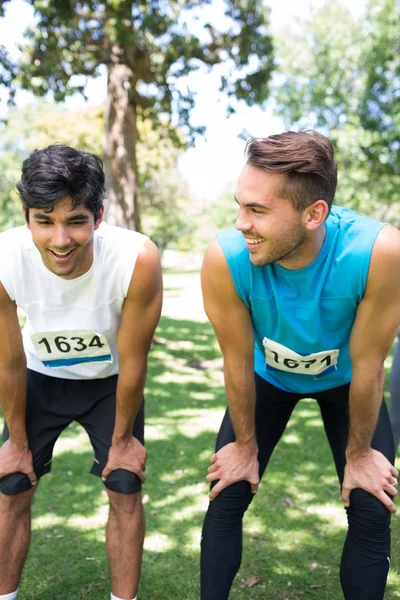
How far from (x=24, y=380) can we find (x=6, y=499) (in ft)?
1.69

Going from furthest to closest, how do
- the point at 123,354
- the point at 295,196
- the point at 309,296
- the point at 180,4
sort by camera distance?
the point at 180,4, the point at 123,354, the point at 309,296, the point at 295,196

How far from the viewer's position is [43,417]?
2.82 m

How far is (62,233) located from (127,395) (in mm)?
739

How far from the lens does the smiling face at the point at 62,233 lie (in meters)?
2.37

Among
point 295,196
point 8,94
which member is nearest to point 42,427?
point 295,196

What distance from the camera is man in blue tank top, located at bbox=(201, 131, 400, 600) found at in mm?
2164

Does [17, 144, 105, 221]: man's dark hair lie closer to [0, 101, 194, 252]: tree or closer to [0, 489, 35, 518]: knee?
[0, 489, 35, 518]: knee

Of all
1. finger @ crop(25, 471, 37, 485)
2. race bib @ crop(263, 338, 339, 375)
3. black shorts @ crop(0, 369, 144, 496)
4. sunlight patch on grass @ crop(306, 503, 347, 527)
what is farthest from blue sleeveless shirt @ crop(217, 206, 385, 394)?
sunlight patch on grass @ crop(306, 503, 347, 527)

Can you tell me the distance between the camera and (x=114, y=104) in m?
8.87

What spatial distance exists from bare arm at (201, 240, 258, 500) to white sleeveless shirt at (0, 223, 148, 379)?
378 millimetres

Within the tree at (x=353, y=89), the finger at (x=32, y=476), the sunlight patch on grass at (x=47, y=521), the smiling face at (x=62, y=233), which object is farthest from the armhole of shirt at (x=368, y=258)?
the tree at (x=353, y=89)

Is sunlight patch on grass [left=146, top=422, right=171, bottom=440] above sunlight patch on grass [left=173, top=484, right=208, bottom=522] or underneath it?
underneath

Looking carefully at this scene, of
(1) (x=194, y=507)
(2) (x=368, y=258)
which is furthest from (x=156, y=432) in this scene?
(2) (x=368, y=258)

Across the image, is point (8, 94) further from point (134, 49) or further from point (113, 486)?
point (113, 486)
